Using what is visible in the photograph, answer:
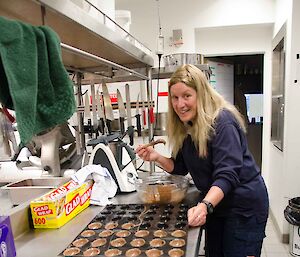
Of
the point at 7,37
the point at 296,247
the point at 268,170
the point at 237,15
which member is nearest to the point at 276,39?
the point at 237,15

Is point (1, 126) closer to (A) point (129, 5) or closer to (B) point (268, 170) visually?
(A) point (129, 5)

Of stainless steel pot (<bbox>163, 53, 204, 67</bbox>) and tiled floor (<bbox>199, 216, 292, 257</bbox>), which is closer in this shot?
stainless steel pot (<bbox>163, 53, 204, 67</bbox>)

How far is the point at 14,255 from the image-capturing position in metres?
0.92

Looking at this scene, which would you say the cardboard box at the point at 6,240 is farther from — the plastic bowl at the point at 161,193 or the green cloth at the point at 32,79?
the plastic bowl at the point at 161,193

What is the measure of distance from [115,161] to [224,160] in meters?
0.59

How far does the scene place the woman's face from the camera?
4.39ft

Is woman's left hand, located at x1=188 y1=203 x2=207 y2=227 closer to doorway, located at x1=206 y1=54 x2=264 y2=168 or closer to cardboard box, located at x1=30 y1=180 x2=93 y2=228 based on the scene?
cardboard box, located at x1=30 y1=180 x2=93 y2=228

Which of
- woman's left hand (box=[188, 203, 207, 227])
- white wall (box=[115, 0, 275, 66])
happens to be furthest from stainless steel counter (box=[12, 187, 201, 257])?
white wall (box=[115, 0, 275, 66])

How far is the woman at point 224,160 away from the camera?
126 cm

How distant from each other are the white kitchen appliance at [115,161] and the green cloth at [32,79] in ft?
2.75

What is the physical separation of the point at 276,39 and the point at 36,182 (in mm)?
2875

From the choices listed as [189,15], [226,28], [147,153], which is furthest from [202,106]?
[226,28]

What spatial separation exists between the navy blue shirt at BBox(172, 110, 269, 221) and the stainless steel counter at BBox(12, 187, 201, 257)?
0.30 m

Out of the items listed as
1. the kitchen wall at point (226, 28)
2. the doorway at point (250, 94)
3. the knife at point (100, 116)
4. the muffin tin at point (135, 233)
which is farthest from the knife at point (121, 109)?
the doorway at point (250, 94)
